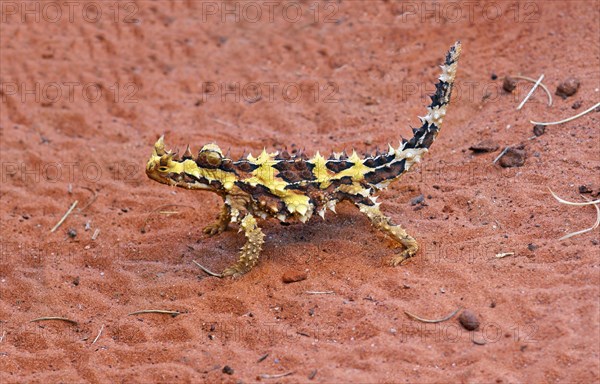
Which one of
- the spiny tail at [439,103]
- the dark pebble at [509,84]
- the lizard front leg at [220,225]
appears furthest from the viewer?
the dark pebble at [509,84]

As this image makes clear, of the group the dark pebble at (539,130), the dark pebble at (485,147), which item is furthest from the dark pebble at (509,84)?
the dark pebble at (485,147)

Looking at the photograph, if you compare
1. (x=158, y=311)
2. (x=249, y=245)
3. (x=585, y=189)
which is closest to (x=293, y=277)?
(x=249, y=245)

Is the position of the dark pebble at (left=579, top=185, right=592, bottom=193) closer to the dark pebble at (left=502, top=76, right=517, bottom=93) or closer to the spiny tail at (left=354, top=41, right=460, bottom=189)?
the spiny tail at (left=354, top=41, right=460, bottom=189)

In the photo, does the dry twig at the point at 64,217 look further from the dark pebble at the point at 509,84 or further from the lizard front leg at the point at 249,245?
the dark pebble at the point at 509,84

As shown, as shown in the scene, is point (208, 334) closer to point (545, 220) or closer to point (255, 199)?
point (255, 199)

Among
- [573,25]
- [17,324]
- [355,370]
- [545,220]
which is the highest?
[573,25]

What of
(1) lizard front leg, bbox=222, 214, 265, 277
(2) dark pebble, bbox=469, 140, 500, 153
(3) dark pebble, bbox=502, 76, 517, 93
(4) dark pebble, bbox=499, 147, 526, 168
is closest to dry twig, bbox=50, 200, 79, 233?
(1) lizard front leg, bbox=222, 214, 265, 277

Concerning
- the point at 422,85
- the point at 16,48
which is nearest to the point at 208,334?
the point at 422,85
